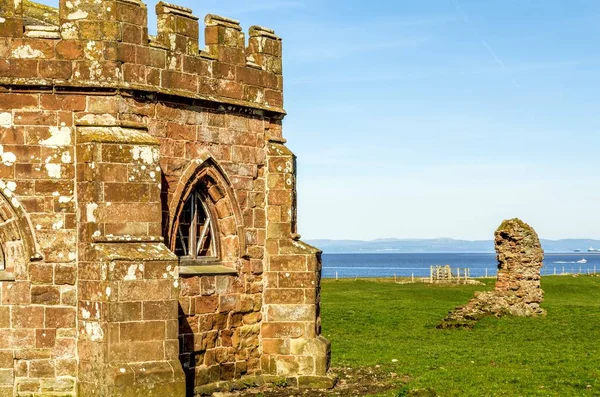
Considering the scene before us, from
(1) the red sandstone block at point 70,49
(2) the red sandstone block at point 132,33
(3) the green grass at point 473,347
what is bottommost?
(3) the green grass at point 473,347

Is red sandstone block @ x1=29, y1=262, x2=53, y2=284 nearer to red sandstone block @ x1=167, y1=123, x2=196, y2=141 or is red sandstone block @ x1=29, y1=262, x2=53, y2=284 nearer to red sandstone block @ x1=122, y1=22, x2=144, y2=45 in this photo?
red sandstone block @ x1=167, y1=123, x2=196, y2=141

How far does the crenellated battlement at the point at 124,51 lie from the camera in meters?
12.1

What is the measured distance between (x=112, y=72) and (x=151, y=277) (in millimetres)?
2931

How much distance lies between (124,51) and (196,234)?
3.17 meters

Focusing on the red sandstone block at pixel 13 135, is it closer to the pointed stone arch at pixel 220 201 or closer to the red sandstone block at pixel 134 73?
the red sandstone block at pixel 134 73

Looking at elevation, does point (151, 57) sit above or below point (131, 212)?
above

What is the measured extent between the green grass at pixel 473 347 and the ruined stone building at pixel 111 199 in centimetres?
460

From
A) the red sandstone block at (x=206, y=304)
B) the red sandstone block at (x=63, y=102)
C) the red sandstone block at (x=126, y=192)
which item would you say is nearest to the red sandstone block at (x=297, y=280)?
the red sandstone block at (x=206, y=304)

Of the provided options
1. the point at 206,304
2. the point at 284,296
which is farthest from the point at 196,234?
the point at 284,296

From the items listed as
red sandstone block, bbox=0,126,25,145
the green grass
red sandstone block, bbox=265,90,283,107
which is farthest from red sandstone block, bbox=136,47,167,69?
the green grass

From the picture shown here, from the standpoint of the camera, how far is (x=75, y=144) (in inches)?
481

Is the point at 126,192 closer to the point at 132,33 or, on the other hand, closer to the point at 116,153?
the point at 116,153

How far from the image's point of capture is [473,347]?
21.2 m

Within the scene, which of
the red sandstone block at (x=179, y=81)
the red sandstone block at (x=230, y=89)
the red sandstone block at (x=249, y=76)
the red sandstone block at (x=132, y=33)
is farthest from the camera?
the red sandstone block at (x=249, y=76)
